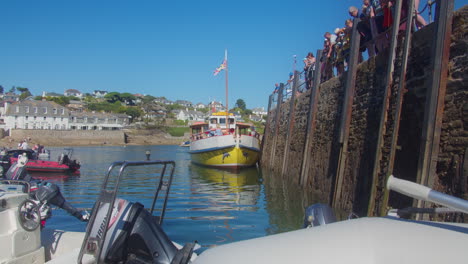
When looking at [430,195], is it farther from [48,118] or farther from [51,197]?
[48,118]

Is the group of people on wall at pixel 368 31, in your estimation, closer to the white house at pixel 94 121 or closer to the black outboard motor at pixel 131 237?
A: the black outboard motor at pixel 131 237

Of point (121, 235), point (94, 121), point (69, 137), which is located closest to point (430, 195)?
point (121, 235)

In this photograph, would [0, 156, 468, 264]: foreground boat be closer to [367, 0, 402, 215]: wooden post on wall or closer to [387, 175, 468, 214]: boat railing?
[387, 175, 468, 214]: boat railing

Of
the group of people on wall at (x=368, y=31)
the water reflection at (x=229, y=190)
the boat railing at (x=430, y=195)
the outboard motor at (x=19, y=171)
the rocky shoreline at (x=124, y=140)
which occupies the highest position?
the group of people on wall at (x=368, y=31)

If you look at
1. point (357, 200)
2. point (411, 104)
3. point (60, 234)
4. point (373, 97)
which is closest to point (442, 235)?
point (60, 234)

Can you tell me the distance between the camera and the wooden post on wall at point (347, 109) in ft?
31.5

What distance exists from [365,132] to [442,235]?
734 centimetres

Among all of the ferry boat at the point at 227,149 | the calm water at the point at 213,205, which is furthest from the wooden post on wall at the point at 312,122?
the ferry boat at the point at 227,149

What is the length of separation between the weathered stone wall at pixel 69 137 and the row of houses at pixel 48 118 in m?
14.2

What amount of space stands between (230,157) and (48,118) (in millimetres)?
81154

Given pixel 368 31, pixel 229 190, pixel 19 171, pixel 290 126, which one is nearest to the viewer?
pixel 19 171

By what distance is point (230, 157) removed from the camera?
2336cm

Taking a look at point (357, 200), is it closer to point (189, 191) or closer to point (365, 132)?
point (365, 132)

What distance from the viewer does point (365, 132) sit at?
29.6ft
